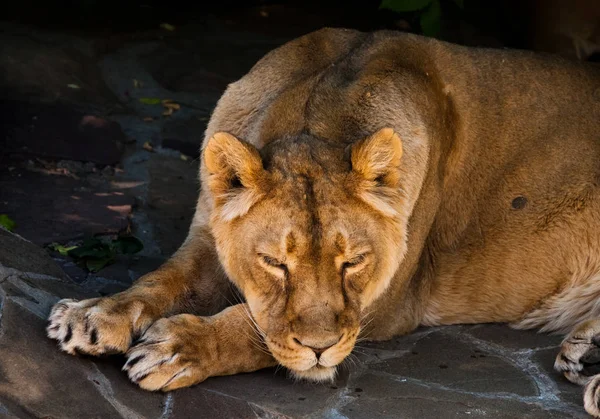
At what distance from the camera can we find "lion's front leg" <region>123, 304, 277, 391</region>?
412 centimetres

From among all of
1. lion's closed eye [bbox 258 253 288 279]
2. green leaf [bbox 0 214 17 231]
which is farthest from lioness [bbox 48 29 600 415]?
green leaf [bbox 0 214 17 231]

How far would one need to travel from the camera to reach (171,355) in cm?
417

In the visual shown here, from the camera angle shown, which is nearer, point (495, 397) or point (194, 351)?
point (194, 351)

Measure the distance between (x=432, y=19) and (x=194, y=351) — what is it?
3.29 metres

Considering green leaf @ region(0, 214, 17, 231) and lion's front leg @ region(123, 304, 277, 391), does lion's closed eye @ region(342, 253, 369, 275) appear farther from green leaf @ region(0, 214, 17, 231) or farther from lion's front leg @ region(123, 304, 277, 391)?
green leaf @ region(0, 214, 17, 231)

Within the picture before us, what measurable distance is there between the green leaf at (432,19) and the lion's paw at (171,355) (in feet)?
10.1

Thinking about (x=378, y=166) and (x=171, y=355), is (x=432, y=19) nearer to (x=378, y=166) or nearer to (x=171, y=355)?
(x=378, y=166)

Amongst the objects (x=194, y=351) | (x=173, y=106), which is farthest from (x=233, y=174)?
(x=173, y=106)

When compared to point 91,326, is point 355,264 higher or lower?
higher

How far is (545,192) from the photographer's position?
5285 mm

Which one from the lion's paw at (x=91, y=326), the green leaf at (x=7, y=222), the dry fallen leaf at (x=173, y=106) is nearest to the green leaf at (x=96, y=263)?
the green leaf at (x=7, y=222)

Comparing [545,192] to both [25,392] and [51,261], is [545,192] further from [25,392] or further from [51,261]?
[25,392]

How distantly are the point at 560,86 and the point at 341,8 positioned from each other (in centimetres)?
387

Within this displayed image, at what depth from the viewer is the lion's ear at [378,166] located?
4254mm
